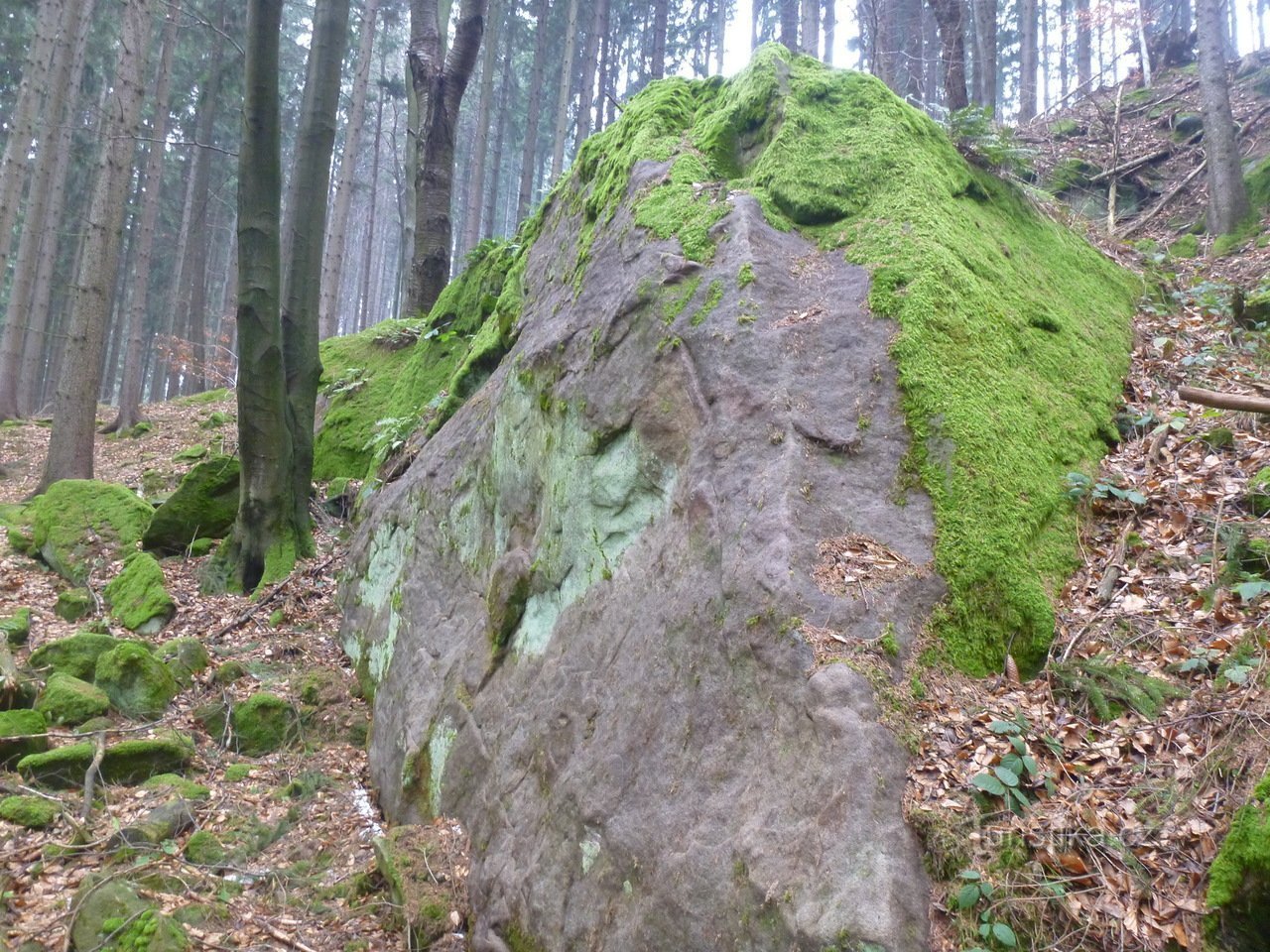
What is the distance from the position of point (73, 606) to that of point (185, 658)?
208 centimetres

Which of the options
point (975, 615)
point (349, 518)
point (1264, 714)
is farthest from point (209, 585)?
point (1264, 714)

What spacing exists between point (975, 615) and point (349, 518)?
303 inches

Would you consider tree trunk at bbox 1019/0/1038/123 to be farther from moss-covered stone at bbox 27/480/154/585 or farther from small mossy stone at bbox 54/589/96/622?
small mossy stone at bbox 54/589/96/622

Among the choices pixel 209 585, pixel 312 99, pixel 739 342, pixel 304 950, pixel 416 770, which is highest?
pixel 312 99

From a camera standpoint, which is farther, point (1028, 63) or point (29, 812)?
point (1028, 63)

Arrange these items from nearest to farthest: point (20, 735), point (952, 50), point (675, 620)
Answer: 1. point (675, 620)
2. point (20, 735)
3. point (952, 50)

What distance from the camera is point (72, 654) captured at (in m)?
6.39

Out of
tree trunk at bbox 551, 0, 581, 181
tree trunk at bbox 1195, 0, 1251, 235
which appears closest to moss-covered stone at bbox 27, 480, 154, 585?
tree trunk at bbox 1195, 0, 1251, 235

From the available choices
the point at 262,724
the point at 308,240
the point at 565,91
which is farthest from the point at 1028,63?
the point at 262,724

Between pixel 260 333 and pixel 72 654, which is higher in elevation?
pixel 260 333

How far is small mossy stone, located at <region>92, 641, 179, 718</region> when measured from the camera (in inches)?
238

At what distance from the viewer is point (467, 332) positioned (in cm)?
978

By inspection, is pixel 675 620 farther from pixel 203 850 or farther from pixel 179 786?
pixel 179 786

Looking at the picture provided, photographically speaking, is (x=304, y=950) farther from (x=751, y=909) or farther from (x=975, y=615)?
(x=975, y=615)
